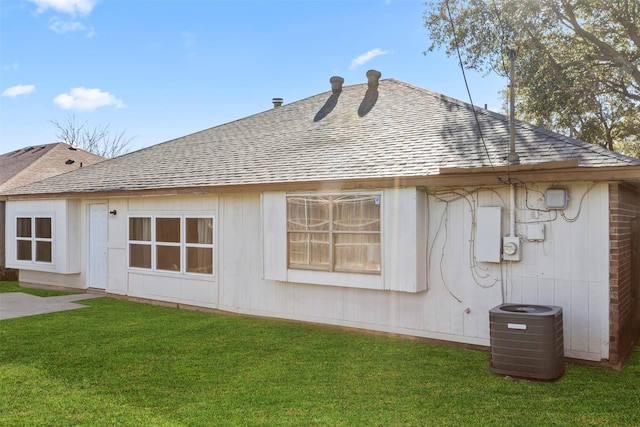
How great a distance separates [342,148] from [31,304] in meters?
6.98

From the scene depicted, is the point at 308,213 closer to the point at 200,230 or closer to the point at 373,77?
the point at 200,230

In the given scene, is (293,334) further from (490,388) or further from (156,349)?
(490,388)

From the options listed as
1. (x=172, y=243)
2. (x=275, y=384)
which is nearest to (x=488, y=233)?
(x=275, y=384)

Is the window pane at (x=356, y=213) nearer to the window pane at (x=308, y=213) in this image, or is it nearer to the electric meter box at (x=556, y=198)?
the window pane at (x=308, y=213)

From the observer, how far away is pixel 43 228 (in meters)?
12.4

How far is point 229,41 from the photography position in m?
13.6

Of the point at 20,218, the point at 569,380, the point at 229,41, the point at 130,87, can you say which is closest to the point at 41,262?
the point at 20,218

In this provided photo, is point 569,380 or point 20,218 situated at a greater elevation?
point 20,218

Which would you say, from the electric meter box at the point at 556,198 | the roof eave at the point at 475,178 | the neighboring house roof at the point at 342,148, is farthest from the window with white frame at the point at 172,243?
the electric meter box at the point at 556,198

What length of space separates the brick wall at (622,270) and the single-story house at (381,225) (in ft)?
0.08

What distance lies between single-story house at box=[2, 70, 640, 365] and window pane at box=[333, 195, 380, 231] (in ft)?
0.07

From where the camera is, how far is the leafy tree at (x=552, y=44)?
47.4 feet

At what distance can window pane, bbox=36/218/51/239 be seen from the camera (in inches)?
481

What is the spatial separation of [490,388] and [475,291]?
173 cm
